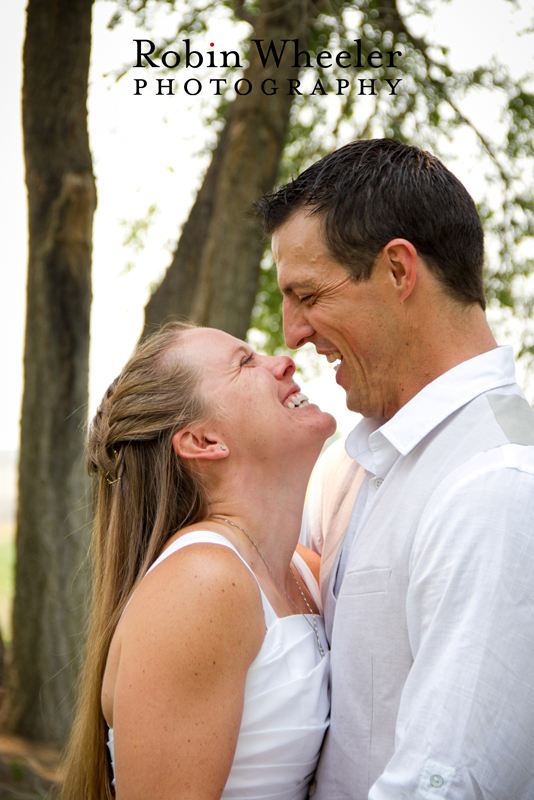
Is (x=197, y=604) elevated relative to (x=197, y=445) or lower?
lower

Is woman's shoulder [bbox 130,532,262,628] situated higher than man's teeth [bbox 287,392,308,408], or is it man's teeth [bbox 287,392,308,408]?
man's teeth [bbox 287,392,308,408]

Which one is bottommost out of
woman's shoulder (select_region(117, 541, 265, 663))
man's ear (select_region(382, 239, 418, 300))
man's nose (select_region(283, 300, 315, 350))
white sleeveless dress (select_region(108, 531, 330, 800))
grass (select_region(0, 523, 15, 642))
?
grass (select_region(0, 523, 15, 642))

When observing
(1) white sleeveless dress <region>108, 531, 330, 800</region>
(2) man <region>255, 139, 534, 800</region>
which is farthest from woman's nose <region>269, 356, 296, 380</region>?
(1) white sleeveless dress <region>108, 531, 330, 800</region>

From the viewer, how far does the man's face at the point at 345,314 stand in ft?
6.97

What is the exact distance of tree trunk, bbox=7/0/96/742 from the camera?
174 inches

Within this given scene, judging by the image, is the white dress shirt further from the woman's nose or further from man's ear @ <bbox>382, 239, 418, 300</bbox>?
the woman's nose

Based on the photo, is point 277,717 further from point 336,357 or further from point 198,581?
point 336,357

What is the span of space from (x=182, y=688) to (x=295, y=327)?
1192mm

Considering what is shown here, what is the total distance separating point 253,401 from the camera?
230 centimetres

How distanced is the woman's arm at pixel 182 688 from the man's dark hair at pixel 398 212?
1.08 m

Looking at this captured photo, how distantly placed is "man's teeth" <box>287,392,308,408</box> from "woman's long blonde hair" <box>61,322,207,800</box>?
322mm

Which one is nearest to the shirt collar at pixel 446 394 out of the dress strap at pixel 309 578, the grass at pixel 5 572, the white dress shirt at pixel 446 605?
the white dress shirt at pixel 446 605

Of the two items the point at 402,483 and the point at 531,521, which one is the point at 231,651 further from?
the point at 531,521

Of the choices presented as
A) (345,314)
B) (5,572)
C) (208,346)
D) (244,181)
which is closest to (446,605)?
(345,314)
